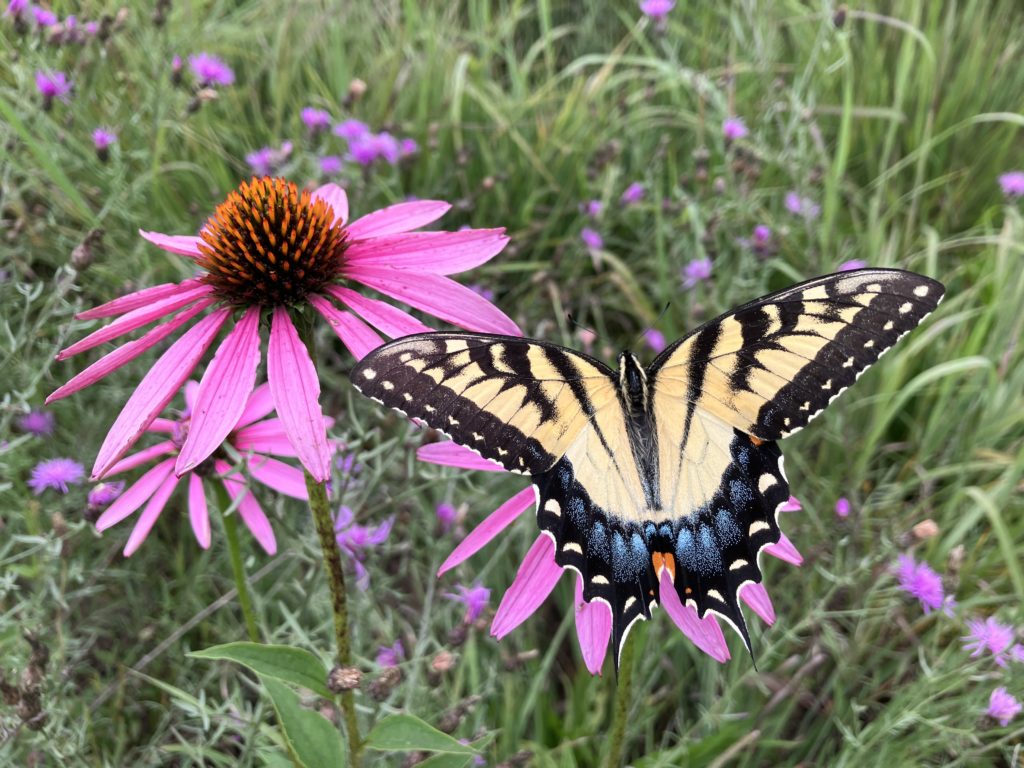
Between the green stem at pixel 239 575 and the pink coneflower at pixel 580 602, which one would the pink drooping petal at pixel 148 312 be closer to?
the green stem at pixel 239 575

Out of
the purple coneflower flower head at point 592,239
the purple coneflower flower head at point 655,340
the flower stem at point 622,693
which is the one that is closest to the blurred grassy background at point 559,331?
the purple coneflower flower head at point 592,239

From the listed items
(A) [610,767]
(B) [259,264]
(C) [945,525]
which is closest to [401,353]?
(B) [259,264]

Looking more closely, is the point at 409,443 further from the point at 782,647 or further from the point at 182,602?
the point at 782,647

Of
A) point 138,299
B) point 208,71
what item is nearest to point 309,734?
→ point 138,299

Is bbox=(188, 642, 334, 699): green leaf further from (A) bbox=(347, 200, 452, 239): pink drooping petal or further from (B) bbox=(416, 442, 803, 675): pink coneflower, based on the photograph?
(A) bbox=(347, 200, 452, 239): pink drooping petal

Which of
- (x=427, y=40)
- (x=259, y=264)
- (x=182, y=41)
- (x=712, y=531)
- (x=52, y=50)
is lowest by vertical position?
(x=712, y=531)

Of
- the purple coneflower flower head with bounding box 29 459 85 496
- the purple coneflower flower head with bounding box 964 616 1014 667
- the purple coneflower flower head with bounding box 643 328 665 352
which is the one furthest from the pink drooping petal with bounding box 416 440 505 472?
the purple coneflower flower head with bounding box 643 328 665 352
